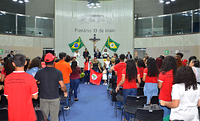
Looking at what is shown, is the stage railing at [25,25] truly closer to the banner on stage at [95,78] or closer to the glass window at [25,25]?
the glass window at [25,25]

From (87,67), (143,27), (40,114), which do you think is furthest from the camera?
(143,27)

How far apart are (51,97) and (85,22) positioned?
46.6 ft

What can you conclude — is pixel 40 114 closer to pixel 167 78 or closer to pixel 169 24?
pixel 167 78

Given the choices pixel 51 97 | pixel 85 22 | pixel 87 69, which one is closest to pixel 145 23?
pixel 85 22

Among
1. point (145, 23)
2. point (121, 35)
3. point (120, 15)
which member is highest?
point (120, 15)

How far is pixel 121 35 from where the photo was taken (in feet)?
53.8

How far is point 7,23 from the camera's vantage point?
13109 millimetres

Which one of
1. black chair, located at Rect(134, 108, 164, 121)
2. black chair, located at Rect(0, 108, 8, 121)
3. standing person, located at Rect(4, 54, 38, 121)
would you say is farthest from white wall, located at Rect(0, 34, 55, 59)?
black chair, located at Rect(134, 108, 164, 121)

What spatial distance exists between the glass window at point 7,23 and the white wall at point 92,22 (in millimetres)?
3940

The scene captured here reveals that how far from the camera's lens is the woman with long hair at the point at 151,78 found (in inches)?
166

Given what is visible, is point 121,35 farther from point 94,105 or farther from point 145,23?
point 94,105

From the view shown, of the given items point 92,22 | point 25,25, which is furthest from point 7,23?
point 92,22

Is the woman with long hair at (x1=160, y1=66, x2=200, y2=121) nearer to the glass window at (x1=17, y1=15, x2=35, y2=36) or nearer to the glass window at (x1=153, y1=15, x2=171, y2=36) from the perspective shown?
the glass window at (x1=153, y1=15, x2=171, y2=36)

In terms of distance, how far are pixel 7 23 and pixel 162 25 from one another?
13615 mm
